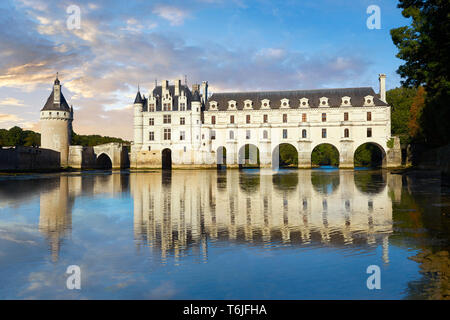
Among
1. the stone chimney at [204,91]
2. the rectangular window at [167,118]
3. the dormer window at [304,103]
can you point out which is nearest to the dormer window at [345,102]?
the dormer window at [304,103]

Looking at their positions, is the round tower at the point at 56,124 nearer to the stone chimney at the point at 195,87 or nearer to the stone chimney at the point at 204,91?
the stone chimney at the point at 195,87

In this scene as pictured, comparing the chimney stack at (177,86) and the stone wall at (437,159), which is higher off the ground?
the chimney stack at (177,86)

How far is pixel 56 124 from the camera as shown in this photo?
69.1m

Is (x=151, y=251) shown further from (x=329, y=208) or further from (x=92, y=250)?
(x=329, y=208)

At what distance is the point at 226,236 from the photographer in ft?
30.4

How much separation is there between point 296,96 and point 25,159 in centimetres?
4575

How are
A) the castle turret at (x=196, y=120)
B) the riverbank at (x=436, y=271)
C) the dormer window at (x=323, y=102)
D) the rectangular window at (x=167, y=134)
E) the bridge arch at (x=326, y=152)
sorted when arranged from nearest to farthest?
the riverbank at (x=436, y=271) → the dormer window at (x=323, y=102) → the castle turret at (x=196, y=120) → the rectangular window at (x=167, y=134) → the bridge arch at (x=326, y=152)

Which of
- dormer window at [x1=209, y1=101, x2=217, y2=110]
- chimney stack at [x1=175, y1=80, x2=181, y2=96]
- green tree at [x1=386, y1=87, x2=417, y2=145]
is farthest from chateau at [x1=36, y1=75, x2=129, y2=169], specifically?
green tree at [x1=386, y1=87, x2=417, y2=145]

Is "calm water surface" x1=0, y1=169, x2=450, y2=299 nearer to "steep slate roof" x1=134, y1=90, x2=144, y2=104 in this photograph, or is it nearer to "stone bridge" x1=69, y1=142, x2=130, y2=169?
"steep slate roof" x1=134, y1=90, x2=144, y2=104

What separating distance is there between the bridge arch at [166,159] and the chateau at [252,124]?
39 centimetres

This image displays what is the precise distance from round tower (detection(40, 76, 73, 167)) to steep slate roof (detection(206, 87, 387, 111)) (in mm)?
28028

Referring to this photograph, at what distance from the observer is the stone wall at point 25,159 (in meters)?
50.8

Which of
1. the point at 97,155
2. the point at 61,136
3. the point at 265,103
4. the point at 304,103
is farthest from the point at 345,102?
the point at 61,136
